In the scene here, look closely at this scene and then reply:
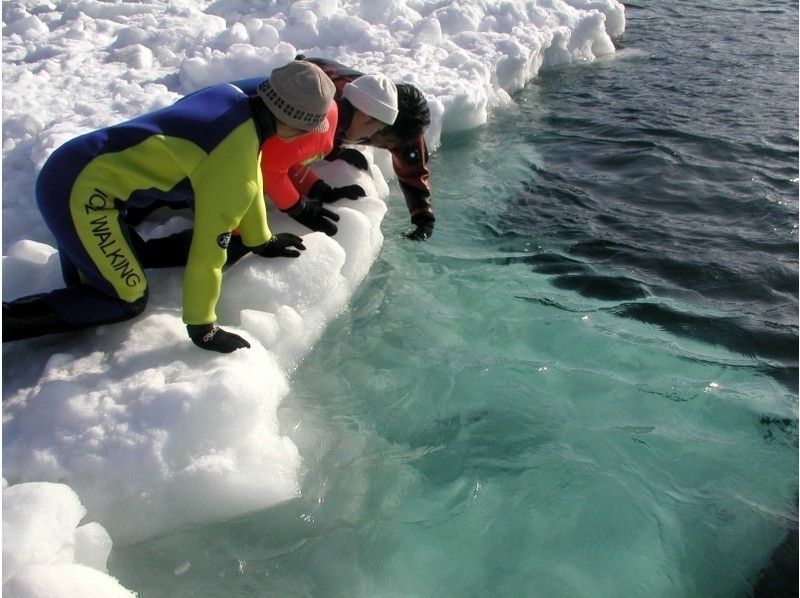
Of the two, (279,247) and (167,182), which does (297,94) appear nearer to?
(167,182)

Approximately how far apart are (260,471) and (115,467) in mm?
525

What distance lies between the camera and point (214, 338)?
285 centimetres

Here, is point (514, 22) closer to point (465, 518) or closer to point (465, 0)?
point (465, 0)

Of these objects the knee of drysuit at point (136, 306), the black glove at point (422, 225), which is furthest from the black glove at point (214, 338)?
the black glove at point (422, 225)

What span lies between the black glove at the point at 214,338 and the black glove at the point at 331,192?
4.78 ft

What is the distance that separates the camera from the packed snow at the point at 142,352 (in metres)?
2.41

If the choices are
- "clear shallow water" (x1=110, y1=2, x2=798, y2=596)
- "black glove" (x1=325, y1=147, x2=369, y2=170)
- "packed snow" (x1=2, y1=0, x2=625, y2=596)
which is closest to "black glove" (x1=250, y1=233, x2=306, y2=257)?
"packed snow" (x1=2, y1=0, x2=625, y2=596)

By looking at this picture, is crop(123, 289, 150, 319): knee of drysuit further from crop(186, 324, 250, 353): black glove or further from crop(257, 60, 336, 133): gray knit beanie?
crop(257, 60, 336, 133): gray knit beanie

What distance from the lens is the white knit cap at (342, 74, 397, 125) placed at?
363 cm

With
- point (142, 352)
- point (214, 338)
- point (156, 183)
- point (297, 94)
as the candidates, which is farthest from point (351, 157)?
point (142, 352)

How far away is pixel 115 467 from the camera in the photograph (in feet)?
8.07

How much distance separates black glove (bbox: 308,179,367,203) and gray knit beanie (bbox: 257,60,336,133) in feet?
4.54

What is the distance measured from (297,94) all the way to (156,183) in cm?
67

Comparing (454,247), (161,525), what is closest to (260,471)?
(161,525)
